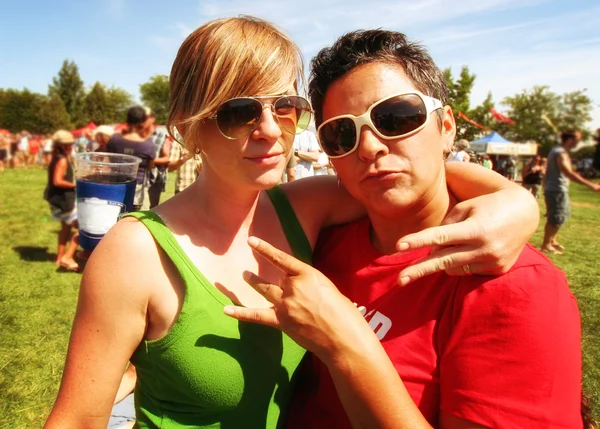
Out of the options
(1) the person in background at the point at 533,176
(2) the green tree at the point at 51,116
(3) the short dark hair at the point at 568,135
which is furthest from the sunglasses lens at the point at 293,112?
(2) the green tree at the point at 51,116

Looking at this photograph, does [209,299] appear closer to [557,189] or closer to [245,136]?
[245,136]

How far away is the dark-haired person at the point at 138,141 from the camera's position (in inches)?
266

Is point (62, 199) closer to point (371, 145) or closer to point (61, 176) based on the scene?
point (61, 176)

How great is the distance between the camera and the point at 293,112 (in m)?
1.66

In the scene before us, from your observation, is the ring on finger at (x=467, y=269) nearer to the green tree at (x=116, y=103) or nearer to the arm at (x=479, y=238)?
the arm at (x=479, y=238)

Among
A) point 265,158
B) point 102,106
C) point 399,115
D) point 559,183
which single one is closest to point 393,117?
point 399,115

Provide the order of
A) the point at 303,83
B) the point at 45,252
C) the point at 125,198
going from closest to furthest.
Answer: the point at 303,83
the point at 125,198
the point at 45,252

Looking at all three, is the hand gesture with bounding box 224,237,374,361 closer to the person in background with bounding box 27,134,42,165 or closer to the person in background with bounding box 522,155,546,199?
the person in background with bounding box 522,155,546,199

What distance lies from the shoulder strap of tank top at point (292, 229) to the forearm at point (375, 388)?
62 centimetres

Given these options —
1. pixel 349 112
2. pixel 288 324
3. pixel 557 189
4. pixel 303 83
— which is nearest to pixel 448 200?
pixel 349 112

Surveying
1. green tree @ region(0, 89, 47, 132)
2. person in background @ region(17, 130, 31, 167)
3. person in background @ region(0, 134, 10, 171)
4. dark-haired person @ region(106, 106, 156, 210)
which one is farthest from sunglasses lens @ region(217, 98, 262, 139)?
green tree @ region(0, 89, 47, 132)

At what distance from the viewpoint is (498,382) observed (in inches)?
47.9

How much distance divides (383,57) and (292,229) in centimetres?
75

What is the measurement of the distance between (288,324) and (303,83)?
941mm
